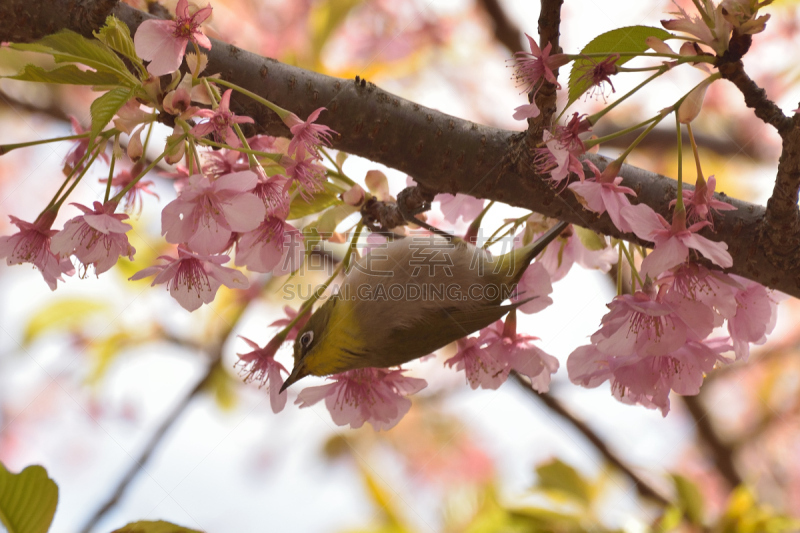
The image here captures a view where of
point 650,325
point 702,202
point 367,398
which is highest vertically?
point 702,202

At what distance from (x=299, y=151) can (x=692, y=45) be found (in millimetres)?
721

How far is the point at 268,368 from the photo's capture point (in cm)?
135

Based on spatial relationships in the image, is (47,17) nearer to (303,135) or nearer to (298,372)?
(303,135)

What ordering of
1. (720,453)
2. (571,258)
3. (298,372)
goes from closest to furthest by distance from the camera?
(298,372)
(571,258)
(720,453)

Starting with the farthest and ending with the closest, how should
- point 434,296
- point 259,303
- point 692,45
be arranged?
point 259,303 → point 434,296 → point 692,45

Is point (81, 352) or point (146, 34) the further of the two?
point (81, 352)

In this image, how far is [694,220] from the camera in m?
1.05

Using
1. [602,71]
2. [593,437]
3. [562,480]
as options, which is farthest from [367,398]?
[593,437]

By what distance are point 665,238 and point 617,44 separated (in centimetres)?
35

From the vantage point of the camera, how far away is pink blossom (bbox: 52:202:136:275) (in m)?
1.02

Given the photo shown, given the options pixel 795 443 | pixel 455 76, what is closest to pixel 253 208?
pixel 455 76

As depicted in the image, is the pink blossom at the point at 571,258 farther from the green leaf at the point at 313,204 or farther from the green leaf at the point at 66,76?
the green leaf at the point at 66,76

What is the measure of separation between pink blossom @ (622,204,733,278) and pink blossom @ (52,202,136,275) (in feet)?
3.03

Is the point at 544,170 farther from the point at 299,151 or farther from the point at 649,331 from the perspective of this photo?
the point at 299,151
